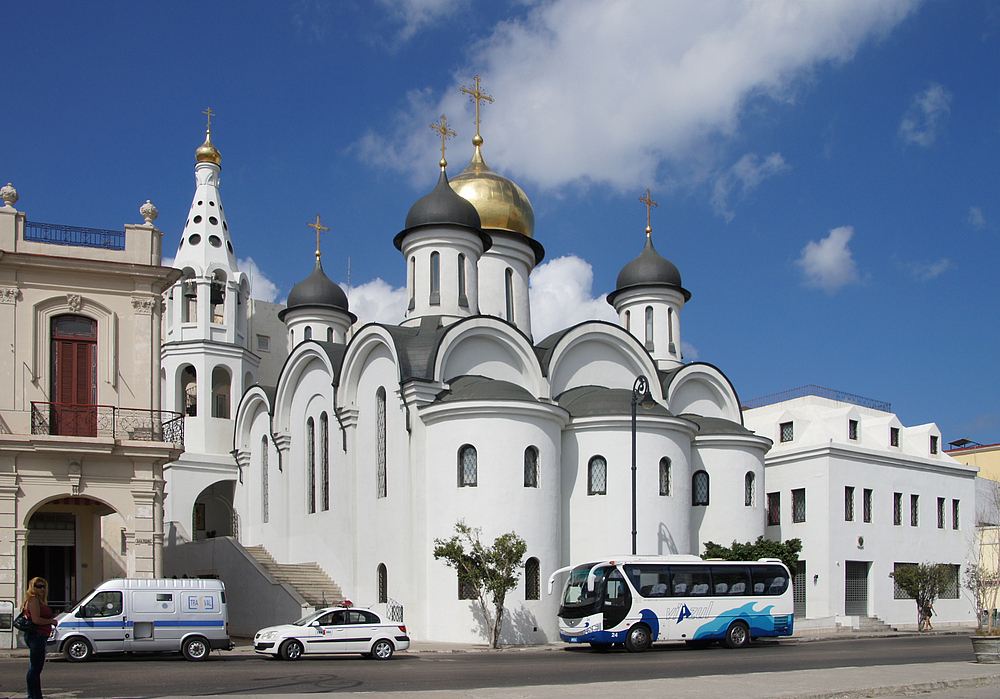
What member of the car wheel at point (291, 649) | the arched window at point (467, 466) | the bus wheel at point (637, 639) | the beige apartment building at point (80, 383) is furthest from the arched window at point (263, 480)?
the bus wheel at point (637, 639)

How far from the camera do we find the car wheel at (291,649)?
1911 cm

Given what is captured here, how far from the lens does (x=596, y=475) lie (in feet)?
94.7

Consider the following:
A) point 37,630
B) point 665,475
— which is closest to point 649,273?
point 665,475

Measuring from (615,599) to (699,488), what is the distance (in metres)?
10.9

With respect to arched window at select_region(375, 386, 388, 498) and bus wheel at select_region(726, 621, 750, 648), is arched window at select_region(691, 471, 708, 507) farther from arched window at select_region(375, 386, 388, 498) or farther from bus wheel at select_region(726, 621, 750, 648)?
arched window at select_region(375, 386, 388, 498)

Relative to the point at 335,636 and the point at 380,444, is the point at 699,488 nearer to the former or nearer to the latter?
the point at 380,444

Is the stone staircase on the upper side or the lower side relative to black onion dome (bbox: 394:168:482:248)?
lower

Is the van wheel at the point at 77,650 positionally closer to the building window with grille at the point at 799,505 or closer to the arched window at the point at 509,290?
the arched window at the point at 509,290

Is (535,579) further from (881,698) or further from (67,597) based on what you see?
(881,698)

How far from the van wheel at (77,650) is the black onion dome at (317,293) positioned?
24.9 meters

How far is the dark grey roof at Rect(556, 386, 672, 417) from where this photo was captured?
2875cm

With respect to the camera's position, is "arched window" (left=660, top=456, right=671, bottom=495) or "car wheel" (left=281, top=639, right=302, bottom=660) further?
"arched window" (left=660, top=456, right=671, bottom=495)

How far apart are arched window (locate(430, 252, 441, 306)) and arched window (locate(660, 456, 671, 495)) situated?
8537mm

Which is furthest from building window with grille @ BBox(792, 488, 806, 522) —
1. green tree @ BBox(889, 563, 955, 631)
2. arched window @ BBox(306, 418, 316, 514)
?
arched window @ BBox(306, 418, 316, 514)
